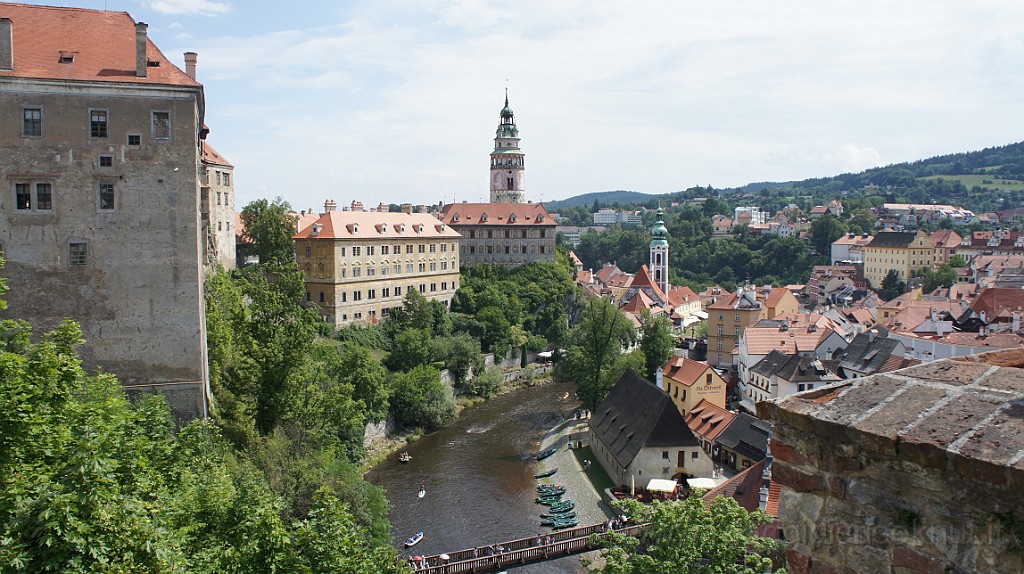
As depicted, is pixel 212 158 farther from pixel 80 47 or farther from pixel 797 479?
pixel 797 479

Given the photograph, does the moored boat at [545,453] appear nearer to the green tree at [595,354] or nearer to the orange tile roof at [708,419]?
the green tree at [595,354]

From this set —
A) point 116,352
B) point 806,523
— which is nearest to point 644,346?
point 116,352

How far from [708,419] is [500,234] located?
129 ft

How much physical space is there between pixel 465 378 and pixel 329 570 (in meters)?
35.4

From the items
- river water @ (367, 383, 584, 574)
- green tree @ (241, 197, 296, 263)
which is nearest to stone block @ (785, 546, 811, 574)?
river water @ (367, 383, 584, 574)

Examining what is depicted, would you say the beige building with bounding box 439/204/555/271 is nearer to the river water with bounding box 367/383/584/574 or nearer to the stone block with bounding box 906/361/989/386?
the river water with bounding box 367/383/584/574

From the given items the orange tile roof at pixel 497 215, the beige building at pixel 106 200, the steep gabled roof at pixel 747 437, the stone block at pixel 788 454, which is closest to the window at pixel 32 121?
the beige building at pixel 106 200

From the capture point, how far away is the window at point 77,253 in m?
20.8

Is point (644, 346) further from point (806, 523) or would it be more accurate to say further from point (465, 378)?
point (806, 523)

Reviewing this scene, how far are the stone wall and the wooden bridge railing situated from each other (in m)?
18.9

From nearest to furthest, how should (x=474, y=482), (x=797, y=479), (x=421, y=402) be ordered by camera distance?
(x=797, y=479) → (x=474, y=482) → (x=421, y=402)

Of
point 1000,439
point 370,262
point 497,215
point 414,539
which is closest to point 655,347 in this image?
point 370,262

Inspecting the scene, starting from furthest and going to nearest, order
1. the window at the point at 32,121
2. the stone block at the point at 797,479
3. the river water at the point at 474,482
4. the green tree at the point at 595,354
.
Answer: the green tree at the point at 595,354
the river water at the point at 474,482
the window at the point at 32,121
the stone block at the point at 797,479

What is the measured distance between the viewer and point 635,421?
32.4 metres
